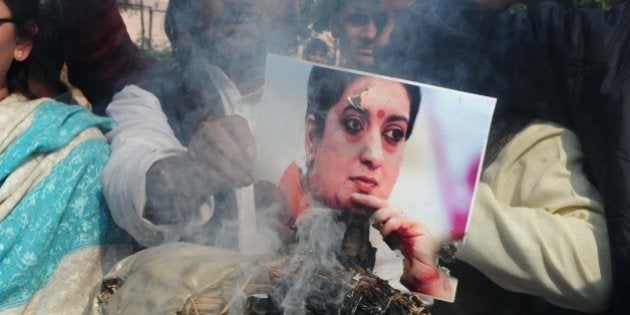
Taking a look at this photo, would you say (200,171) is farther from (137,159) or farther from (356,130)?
(356,130)

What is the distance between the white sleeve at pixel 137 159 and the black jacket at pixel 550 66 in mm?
698

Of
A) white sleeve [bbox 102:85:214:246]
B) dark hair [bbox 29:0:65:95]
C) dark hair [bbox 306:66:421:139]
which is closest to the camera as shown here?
dark hair [bbox 306:66:421:139]

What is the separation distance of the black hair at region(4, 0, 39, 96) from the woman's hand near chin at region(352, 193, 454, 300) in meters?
1.25

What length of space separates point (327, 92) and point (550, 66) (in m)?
0.52

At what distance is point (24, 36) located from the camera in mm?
1878

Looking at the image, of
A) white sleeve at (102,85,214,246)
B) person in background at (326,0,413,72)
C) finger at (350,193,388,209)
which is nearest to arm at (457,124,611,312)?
finger at (350,193,388,209)

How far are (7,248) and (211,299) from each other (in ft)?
2.63

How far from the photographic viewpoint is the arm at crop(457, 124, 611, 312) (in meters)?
1.25

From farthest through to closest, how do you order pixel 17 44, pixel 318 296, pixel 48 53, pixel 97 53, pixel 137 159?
pixel 97 53, pixel 48 53, pixel 17 44, pixel 137 159, pixel 318 296

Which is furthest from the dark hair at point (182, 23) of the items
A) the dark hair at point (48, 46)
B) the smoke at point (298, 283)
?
the smoke at point (298, 283)

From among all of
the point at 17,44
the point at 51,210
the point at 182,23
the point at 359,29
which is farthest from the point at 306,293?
the point at 17,44

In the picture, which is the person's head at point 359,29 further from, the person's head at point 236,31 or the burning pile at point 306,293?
the burning pile at point 306,293

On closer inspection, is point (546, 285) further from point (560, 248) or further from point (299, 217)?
point (299, 217)

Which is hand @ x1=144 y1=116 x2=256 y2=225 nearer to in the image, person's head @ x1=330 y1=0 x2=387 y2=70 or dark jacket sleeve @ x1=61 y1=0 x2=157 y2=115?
person's head @ x1=330 y1=0 x2=387 y2=70
